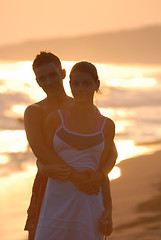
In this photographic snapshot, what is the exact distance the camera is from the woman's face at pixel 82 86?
589cm

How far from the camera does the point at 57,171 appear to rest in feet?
19.4

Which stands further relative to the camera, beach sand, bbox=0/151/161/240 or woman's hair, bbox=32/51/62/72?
beach sand, bbox=0/151/161/240

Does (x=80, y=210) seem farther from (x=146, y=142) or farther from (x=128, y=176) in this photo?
(x=146, y=142)

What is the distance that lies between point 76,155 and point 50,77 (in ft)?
2.79

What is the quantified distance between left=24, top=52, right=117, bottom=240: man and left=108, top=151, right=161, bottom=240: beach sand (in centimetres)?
1018

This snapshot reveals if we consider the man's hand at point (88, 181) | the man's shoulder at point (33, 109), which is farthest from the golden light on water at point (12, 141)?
the man's hand at point (88, 181)

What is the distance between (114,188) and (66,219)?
52.2 ft

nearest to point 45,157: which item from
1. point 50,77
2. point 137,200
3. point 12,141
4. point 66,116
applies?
point 66,116

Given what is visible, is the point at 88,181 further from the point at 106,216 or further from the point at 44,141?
the point at 44,141

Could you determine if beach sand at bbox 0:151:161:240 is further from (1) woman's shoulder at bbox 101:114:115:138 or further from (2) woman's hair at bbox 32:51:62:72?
(1) woman's shoulder at bbox 101:114:115:138

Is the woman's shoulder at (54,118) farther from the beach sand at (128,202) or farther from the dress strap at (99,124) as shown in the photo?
the beach sand at (128,202)

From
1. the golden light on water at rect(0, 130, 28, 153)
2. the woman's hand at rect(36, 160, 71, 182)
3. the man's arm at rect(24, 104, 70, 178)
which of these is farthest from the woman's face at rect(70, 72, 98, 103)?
the golden light on water at rect(0, 130, 28, 153)

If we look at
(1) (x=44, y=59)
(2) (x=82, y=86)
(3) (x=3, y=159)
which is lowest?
(2) (x=82, y=86)

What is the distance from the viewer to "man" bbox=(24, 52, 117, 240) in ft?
19.4
